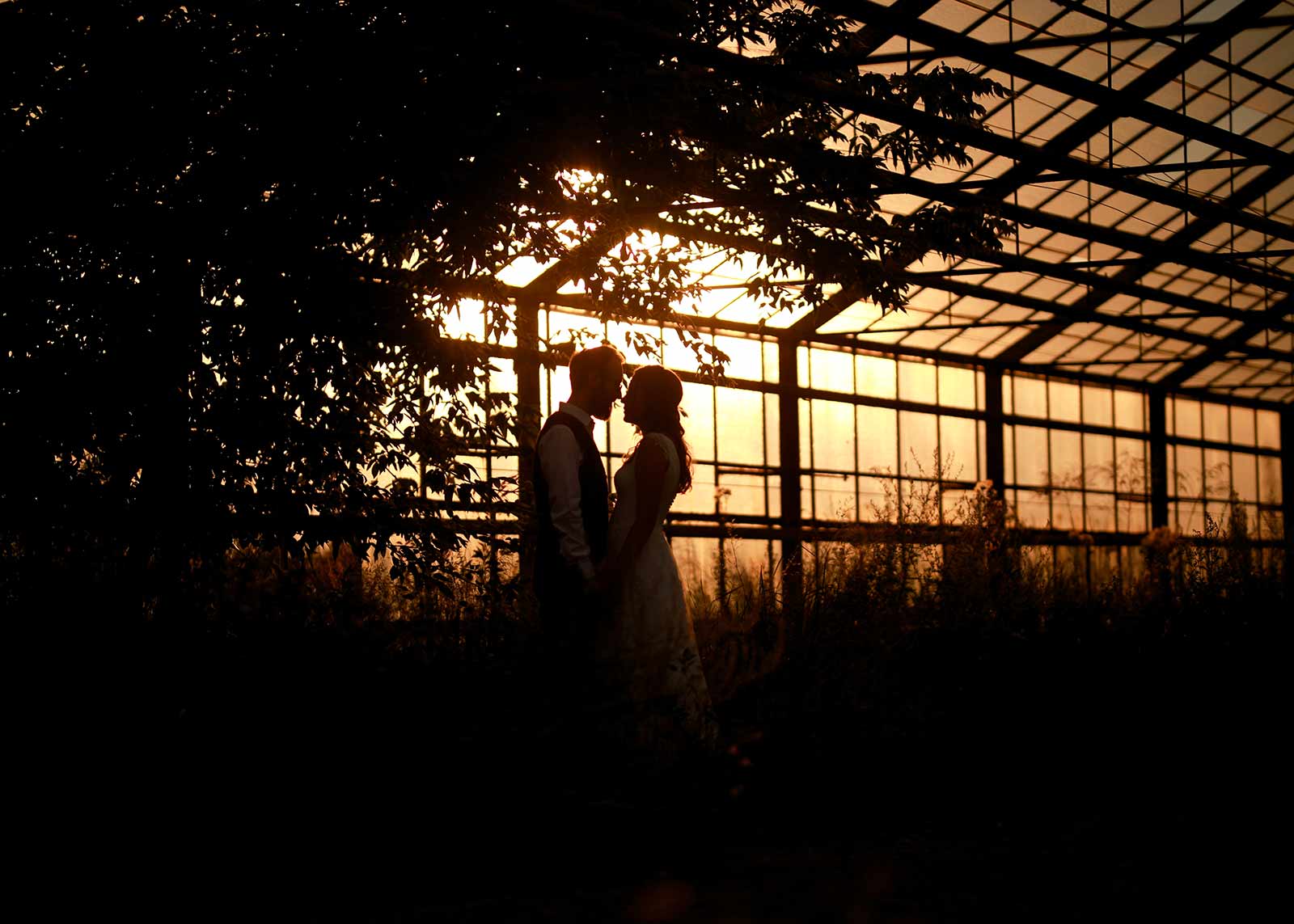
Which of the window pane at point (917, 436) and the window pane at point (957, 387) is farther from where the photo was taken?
the window pane at point (957, 387)

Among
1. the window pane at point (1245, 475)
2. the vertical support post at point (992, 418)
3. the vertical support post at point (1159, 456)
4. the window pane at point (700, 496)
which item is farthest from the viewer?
the window pane at point (1245, 475)

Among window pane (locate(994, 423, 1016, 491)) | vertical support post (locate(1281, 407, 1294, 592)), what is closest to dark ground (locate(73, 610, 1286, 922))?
window pane (locate(994, 423, 1016, 491))

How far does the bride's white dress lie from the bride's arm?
0.08 ft

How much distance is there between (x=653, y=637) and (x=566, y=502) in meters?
0.43

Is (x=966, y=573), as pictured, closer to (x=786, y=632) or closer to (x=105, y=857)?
(x=786, y=632)

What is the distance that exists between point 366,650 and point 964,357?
17730 mm

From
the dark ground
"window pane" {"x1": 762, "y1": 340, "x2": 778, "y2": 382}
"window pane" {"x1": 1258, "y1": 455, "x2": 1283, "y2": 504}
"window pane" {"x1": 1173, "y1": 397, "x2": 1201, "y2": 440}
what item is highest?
"window pane" {"x1": 762, "y1": 340, "x2": 778, "y2": 382}

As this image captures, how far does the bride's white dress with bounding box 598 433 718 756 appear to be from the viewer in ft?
11.9

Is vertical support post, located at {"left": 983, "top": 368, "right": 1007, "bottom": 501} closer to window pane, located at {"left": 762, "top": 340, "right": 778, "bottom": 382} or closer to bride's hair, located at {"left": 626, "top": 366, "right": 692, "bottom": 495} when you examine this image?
window pane, located at {"left": 762, "top": 340, "right": 778, "bottom": 382}

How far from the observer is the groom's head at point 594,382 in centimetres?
417

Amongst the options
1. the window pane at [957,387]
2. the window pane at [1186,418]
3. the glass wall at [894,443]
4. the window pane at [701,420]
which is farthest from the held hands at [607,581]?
the window pane at [1186,418]

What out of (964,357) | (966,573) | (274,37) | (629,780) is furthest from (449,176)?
(964,357)

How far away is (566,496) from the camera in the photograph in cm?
398

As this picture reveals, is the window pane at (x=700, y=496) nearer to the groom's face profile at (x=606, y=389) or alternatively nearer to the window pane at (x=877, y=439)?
the window pane at (x=877, y=439)
